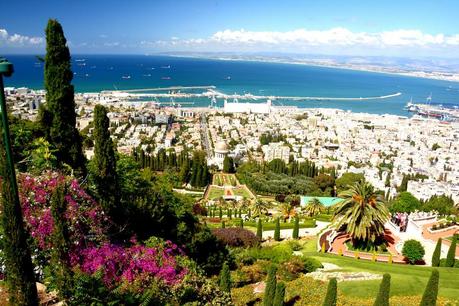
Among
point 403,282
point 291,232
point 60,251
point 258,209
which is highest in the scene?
point 60,251

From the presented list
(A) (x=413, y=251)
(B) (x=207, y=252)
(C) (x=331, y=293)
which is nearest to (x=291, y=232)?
(A) (x=413, y=251)

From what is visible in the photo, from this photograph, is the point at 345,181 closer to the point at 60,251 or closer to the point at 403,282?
the point at 403,282

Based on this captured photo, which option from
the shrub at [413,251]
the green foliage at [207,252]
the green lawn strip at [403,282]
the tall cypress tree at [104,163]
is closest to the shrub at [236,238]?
the green foliage at [207,252]

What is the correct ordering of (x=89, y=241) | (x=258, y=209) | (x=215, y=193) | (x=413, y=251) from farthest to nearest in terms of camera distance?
(x=215, y=193) → (x=258, y=209) → (x=413, y=251) → (x=89, y=241)

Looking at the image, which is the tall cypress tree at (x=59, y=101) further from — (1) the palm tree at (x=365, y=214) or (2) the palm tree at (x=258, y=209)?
(2) the palm tree at (x=258, y=209)

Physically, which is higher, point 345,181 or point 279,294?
point 279,294

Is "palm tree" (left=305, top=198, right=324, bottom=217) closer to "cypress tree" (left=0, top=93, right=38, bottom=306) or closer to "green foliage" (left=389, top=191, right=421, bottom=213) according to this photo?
"green foliage" (left=389, top=191, right=421, bottom=213)

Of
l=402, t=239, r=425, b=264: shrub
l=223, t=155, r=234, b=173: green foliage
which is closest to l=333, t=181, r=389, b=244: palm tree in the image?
l=402, t=239, r=425, b=264: shrub

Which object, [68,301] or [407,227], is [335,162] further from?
[68,301]

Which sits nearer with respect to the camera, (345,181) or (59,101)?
(59,101)
